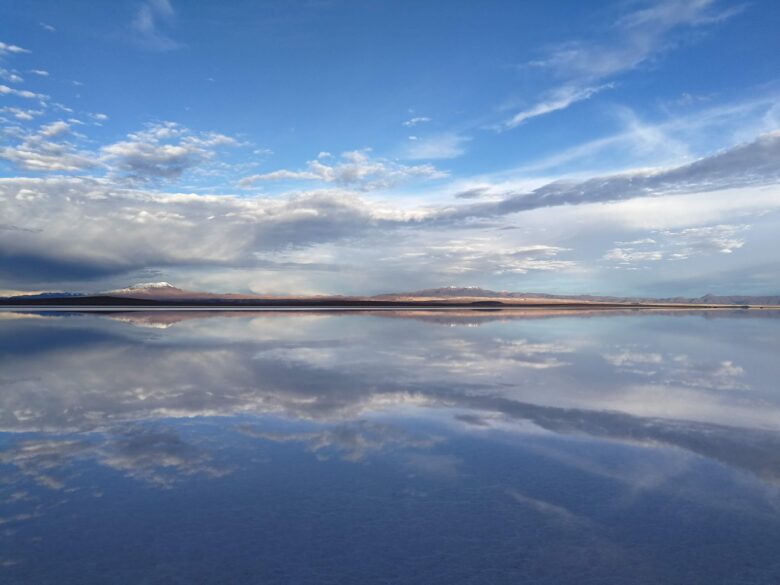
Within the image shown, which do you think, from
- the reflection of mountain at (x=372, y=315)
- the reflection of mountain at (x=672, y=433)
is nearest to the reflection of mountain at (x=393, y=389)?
the reflection of mountain at (x=672, y=433)

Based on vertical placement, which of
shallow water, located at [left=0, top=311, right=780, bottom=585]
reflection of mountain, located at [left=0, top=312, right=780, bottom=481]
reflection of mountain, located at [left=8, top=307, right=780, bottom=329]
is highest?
reflection of mountain, located at [left=8, top=307, right=780, bottom=329]

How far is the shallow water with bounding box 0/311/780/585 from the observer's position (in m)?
3.84

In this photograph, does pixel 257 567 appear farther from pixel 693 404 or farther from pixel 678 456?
pixel 693 404

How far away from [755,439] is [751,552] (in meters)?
3.84

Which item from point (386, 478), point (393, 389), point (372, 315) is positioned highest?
point (372, 315)

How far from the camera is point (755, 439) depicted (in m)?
7.08

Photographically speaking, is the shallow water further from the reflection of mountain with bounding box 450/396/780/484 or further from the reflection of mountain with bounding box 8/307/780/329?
the reflection of mountain with bounding box 8/307/780/329

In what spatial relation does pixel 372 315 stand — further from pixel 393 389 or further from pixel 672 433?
pixel 672 433

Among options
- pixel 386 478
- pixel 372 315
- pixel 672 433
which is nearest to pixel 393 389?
pixel 386 478

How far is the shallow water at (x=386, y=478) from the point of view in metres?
3.84

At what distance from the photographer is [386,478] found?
18.3 feet

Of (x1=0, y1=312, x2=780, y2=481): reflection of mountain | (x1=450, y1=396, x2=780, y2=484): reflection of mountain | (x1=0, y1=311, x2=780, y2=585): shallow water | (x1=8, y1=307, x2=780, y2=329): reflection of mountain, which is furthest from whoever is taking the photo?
(x1=8, y1=307, x2=780, y2=329): reflection of mountain

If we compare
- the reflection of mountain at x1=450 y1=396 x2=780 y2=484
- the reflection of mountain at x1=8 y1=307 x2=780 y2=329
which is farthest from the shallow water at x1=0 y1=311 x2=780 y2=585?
the reflection of mountain at x1=8 y1=307 x2=780 y2=329

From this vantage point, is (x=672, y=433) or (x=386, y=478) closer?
(x=386, y=478)
